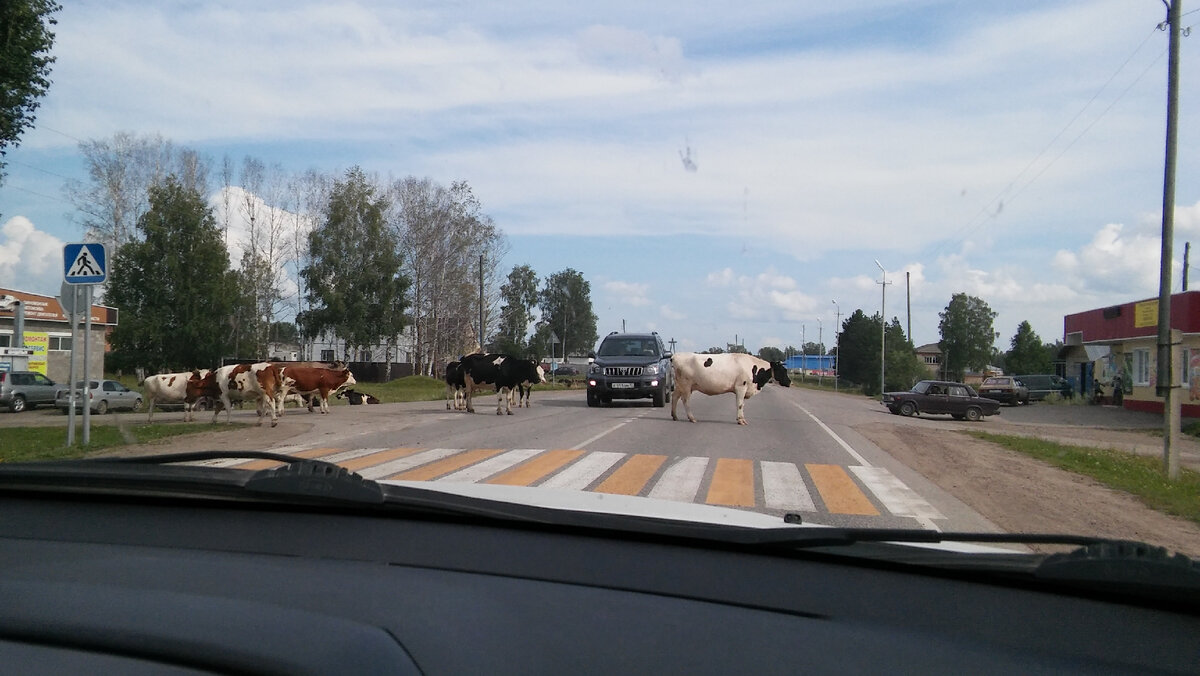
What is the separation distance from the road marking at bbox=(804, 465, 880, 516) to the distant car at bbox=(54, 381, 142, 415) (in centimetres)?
2559

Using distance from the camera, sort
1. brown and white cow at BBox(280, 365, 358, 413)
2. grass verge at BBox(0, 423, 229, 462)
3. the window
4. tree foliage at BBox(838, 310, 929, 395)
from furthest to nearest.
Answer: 1. tree foliage at BBox(838, 310, 929, 395)
2. the window
3. brown and white cow at BBox(280, 365, 358, 413)
4. grass verge at BBox(0, 423, 229, 462)

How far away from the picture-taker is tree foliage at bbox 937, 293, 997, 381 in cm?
9575

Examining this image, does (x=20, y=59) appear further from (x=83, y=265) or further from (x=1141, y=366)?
(x=1141, y=366)

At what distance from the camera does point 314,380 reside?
22062 mm

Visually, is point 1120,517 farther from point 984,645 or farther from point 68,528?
point 68,528

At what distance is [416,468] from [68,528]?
868 cm

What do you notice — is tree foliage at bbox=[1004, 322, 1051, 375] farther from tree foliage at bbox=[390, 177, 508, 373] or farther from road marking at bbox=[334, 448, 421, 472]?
road marking at bbox=[334, 448, 421, 472]

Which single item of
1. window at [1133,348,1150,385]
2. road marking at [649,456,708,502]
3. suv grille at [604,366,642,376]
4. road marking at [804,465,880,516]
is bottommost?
road marking at [804,465,880,516]

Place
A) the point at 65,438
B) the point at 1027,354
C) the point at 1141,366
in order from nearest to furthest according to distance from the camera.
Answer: the point at 65,438, the point at 1141,366, the point at 1027,354

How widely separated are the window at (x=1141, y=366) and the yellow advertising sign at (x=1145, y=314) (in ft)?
3.90

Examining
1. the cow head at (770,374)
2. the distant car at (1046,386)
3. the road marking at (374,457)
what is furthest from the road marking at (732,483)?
the distant car at (1046,386)

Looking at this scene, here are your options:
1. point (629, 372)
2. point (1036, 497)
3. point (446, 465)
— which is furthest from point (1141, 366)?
point (446, 465)

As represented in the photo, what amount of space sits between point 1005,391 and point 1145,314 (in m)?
8.99

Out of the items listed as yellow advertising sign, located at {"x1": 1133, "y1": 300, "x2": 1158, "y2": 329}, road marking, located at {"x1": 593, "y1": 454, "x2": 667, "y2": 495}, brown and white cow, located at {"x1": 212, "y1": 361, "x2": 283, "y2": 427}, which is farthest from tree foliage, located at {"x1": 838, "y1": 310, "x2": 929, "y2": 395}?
road marking, located at {"x1": 593, "y1": 454, "x2": 667, "y2": 495}
